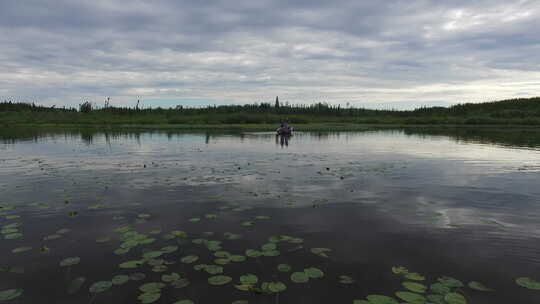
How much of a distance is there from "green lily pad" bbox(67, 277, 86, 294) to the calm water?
42 millimetres

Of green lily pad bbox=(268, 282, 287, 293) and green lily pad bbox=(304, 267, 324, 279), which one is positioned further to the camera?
green lily pad bbox=(304, 267, 324, 279)

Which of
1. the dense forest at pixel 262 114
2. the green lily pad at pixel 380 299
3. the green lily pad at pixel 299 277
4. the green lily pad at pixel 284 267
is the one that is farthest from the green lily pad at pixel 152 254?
the dense forest at pixel 262 114

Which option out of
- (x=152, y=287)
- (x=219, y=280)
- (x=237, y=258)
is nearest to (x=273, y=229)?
A: (x=237, y=258)

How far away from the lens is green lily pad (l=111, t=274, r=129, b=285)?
6039 mm

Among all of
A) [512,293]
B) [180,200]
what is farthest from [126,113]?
[512,293]

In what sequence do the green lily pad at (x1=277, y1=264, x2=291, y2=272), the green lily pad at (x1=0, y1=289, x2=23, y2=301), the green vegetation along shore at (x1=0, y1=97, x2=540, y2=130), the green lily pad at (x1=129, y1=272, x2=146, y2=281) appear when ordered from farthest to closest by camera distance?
the green vegetation along shore at (x1=0, y1=97, x2=540, y2=130) → the green lily pad at (x1=277, y1=264, x2=291, y2=272) → the green lily pad at (x1=129, y1=272, x2=146, y2=281) → the green lily pad at (x1=0, y1=289, x2=23, y2=301)

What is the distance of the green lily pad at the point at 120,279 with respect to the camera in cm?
604

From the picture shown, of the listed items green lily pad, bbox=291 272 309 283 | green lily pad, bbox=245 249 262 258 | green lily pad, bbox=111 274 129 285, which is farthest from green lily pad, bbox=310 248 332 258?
green lily pad, bbox=111 274 129 285

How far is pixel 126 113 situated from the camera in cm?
13025

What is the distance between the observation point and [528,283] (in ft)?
19.9

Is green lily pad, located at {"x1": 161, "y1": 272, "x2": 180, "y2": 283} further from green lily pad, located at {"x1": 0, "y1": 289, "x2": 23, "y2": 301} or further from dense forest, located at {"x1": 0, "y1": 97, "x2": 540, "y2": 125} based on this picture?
dense forest, located at {"x1": 0, "y1": 97, "x2": 540, "y2": 125}

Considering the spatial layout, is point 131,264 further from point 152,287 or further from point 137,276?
point 152,287

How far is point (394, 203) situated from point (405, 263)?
196 inches

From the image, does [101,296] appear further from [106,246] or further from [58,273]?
[106,246]
